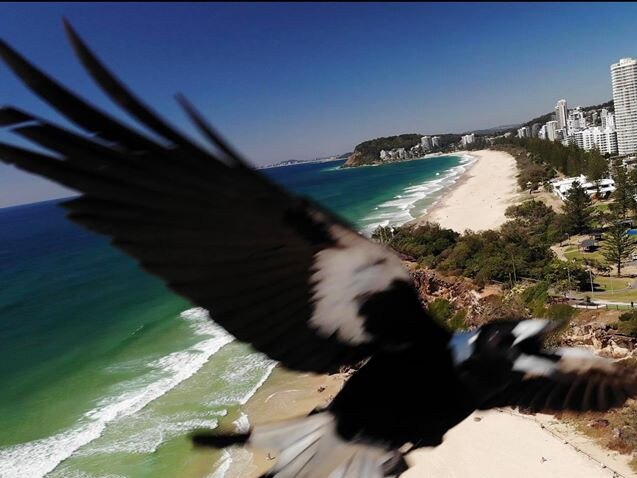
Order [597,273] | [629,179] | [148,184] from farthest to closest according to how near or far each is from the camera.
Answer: [629,179] → [597,273] → [148,184]

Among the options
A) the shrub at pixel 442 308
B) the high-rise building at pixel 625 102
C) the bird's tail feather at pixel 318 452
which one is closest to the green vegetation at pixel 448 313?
the shrub at pixel 442 308

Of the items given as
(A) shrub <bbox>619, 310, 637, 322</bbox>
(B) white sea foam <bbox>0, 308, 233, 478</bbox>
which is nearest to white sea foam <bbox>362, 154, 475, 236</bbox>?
(B) white sea foam <bbox>0, 308, 233, 478</bbox>

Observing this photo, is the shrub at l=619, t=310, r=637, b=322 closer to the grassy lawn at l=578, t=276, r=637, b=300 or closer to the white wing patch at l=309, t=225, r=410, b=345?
the grassy lawn at l=578, t=276, r=637, b=300

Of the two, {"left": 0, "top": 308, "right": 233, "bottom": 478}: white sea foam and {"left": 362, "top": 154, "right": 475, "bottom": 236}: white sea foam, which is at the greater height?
{"left": 362, "top": 154, "right": 475, "bottom": 236}: white sea foam

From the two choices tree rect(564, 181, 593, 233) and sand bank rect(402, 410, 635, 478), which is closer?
sand bank rect(402, 410, 635, 478)

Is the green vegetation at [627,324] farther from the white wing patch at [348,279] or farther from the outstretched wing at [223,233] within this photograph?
the white wing patch at [348,279]

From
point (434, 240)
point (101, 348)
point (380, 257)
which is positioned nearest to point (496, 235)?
point (434, 240)

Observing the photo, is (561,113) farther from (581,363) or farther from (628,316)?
(581,363)

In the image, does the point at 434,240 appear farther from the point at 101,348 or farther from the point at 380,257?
the point at 380,257
